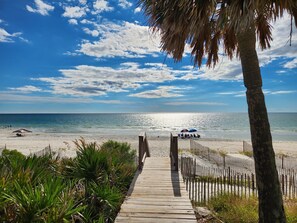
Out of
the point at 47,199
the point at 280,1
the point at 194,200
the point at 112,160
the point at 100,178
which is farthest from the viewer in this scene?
the point at 194,200

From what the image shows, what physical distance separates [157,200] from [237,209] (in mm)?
2641

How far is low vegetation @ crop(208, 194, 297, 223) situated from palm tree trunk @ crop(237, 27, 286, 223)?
1325 millimetres

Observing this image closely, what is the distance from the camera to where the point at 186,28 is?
5.01 m

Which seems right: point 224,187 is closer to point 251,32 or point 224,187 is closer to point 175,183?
point 175,183

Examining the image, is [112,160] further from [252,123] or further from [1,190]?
[252,123]

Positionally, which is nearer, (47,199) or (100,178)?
(47,199)

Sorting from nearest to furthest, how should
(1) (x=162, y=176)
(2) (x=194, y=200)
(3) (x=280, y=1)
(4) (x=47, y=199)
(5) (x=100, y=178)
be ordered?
(4) (x=47, y=199) < (3) (x=280, y=1) < (5) (x=100, y=178) < (1) (x=162, y=176) < (2) (x=194, y=200)

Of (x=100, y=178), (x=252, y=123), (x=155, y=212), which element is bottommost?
(x=155, y=212)

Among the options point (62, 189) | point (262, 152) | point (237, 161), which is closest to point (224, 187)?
point (262, 152)

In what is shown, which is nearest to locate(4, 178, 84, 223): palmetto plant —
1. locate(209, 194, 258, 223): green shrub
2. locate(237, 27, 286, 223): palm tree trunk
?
locate(237, 27, 286, 223): palm tree trunk

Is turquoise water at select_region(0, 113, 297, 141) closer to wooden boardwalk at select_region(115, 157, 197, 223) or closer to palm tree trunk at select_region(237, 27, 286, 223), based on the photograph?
wooden boardwalk at select_region(115, 157, 197, 223)

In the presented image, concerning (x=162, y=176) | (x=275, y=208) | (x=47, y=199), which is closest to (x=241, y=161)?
(x=162, y=176)

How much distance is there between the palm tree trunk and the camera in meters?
4.32

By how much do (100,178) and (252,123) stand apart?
369cm
